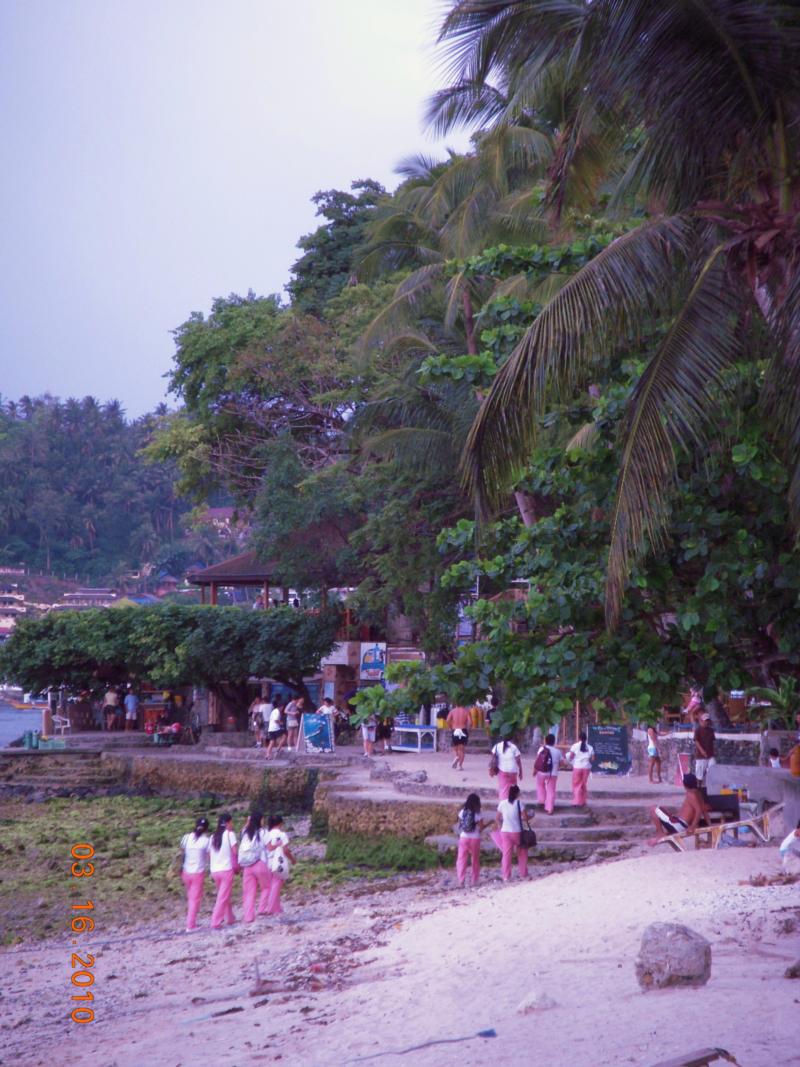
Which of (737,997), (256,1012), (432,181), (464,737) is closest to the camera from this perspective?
(737,997)

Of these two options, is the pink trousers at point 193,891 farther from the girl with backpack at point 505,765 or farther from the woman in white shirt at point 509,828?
the girl with backpack at point 505,765

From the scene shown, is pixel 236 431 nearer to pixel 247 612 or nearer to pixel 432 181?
pixel 247 612

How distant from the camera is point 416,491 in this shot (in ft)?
90.0

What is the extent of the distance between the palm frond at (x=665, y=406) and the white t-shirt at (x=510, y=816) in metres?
7.47

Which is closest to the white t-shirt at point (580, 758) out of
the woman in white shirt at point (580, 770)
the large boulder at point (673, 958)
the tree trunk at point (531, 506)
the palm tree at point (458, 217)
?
the woman in white shirt at point (580, 770)

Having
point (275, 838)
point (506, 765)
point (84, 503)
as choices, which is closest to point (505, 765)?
point (506, 765)

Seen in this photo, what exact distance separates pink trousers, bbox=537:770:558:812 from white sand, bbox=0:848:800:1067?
3.68 m

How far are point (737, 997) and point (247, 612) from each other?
89.0 ft

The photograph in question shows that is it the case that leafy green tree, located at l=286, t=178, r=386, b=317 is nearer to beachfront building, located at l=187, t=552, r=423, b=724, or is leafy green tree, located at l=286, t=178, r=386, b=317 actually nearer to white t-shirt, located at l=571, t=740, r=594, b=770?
beachfront building, located at l=187, t=552, r=423, b=724

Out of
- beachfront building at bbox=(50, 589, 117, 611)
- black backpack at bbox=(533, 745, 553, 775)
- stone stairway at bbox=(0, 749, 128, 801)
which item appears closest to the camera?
black backpack at bbox=(533, 745, 553, 775)

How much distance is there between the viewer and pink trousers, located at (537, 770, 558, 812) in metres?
17.2

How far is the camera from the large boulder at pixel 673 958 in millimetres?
6766

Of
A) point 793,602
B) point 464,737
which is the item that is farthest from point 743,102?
point 464,737

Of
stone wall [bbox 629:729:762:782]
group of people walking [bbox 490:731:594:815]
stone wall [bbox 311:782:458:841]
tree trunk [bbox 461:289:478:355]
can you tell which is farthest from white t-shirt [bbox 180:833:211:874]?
tree trunk [bbox 461:289:478:355]
